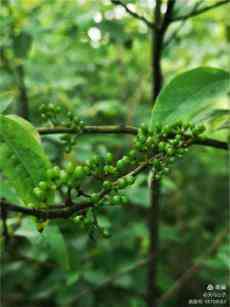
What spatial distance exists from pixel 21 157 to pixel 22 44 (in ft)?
3.78

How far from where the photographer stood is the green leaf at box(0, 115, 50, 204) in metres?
0.71

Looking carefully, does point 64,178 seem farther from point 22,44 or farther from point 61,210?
point 22,44

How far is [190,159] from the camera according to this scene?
111 inches

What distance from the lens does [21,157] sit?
0.72 m

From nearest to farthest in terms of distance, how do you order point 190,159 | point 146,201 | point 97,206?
point 97,206 < point 146,201 < point 190,159

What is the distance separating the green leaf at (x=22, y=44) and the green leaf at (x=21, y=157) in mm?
1090

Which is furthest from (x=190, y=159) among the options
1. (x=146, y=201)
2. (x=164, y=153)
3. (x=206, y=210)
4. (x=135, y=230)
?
(x=164, y=153)

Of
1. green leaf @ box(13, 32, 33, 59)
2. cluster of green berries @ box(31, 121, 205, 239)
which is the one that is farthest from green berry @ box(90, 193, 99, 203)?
green leaf @ box(13, 32, 33, 59)

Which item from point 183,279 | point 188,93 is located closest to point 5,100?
point 188,93

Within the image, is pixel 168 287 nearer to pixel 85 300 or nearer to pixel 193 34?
pixel 85 300

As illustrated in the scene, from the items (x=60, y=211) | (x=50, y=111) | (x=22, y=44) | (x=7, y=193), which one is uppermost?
(x=22, y=44)

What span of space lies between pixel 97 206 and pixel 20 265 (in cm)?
149

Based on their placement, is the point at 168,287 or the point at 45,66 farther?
the point at 168,287

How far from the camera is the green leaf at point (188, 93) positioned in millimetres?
880
